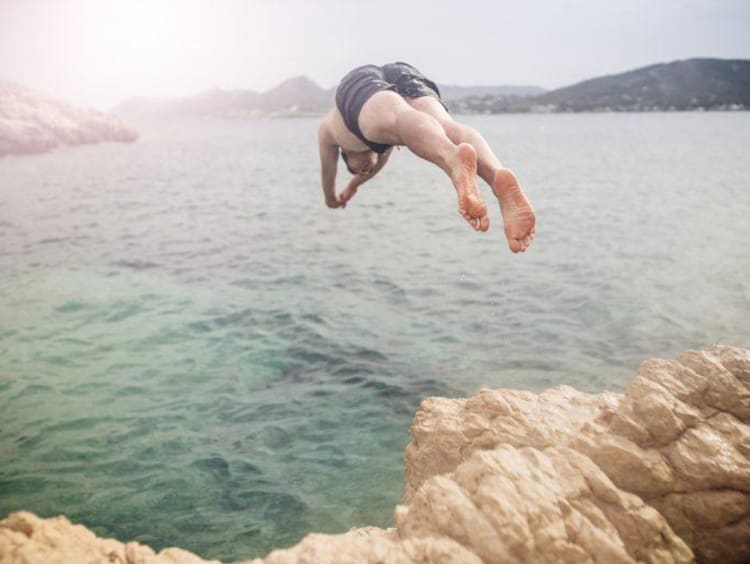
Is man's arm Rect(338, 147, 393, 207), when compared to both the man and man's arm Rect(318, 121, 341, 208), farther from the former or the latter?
the man

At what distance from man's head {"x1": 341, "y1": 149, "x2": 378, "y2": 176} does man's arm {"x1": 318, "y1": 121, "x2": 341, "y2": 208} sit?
5.6 inches

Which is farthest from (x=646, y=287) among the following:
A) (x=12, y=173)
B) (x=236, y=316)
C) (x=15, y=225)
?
(x=12, y=173)

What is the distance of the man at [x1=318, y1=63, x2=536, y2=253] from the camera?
12.1 ft

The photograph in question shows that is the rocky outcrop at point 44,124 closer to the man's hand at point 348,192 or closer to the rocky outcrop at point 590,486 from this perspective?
the man's hand at point 348,192

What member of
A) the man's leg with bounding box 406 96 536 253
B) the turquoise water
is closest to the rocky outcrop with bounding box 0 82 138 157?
the turquoise water

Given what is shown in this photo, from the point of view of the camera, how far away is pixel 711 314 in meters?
10.9

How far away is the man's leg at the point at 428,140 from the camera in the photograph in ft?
11.8

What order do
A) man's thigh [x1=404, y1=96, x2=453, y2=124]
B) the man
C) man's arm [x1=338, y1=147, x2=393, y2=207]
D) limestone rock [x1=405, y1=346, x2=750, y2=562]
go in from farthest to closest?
man's arm [x1=338, y1=147, x2=393, y2=207] → man's thigh [x1=404, y1=96, x2=453, y2=124] → the man → limestone rock [x1=405, y1=346, x2=750, y2=562]

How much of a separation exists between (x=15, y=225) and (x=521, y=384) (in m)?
22.2

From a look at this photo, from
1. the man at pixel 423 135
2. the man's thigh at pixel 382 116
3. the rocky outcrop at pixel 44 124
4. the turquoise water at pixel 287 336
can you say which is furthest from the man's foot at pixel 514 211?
the rocky outcrop at pixel 44 124

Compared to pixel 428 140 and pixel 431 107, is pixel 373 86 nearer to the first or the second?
pixel 431 107

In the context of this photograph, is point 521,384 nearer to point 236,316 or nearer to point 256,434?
point 256,434

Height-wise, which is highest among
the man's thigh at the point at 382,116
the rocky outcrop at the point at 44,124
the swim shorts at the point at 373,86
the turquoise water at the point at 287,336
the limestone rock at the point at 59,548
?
the rocky outcrop at the point at 44,124

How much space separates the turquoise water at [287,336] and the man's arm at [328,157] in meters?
3.52
